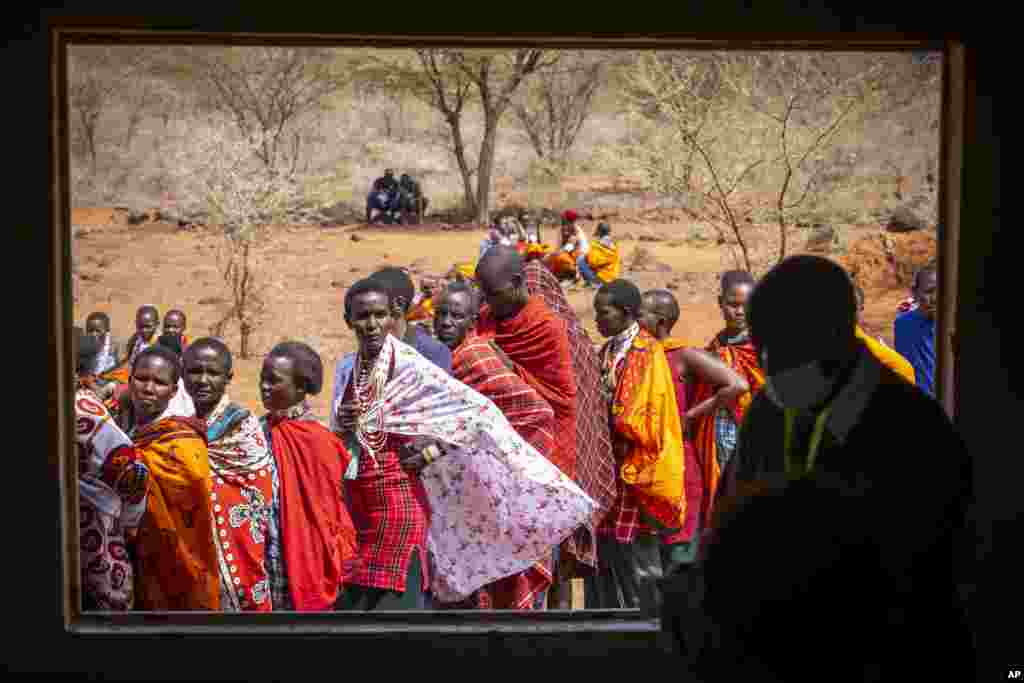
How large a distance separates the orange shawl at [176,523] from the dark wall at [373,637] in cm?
58

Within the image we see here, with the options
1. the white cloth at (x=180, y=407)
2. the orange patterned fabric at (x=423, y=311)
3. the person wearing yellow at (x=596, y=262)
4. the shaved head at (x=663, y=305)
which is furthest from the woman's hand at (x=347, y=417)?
the person wearing yellow at (x=596, y=262)

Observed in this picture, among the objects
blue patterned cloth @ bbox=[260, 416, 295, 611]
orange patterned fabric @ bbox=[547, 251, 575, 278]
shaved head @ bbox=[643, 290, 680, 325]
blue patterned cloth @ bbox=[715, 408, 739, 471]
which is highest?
orange patterned fabric @ bbox=[547, 251, 575, 278]

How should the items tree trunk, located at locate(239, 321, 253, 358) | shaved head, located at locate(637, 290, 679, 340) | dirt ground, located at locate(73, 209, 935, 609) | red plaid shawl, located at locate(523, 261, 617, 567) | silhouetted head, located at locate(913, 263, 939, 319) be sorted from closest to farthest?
1. red plaid shawl, located at locate(523, 261, 617, 567)
2. shaved head, located at locate(637, 290, 679, 340)
3. silhouetted head, located at locate(913, 263, 939, 319)
4. dirt ground, located at locate(73, 209, 935, 609)
5. tree trunk, located at locate(239, 321, 253, 358)

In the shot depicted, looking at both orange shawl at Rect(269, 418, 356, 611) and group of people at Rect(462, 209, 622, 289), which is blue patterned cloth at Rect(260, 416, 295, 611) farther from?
group of people at Rect(462, 209, 622, 289)

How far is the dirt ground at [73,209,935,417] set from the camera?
1415 centimetres

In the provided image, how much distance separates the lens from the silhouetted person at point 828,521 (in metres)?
2.12

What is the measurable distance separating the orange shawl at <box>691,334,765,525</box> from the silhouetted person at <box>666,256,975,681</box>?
3.27 meters

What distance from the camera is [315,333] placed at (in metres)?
14.5

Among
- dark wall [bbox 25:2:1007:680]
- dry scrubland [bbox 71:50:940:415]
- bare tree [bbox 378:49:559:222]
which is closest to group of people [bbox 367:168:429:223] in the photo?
dry scrubland [bbox 71:50:940:415]

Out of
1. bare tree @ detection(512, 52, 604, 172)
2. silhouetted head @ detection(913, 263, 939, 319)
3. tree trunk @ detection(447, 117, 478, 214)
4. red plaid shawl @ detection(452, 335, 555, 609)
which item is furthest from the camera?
bare tree @ detection(512, 52, 604, 172)

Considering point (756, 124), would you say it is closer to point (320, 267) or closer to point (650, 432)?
point (320, 267)

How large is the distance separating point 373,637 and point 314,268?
11045mm
